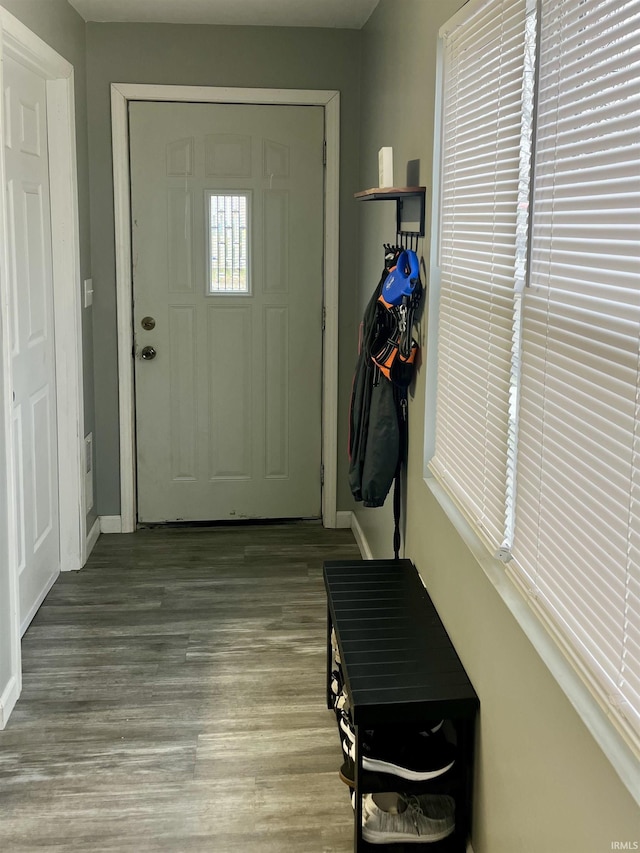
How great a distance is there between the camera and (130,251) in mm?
4020

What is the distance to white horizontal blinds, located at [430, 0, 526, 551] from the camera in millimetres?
1739

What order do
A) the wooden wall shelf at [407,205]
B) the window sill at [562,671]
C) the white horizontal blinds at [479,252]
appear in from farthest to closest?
the wooden wall shelf at [407,205] → the white horizontal blinds at [479,252] → the window sill at [562,671]

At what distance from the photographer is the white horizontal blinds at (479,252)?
5.71 feet

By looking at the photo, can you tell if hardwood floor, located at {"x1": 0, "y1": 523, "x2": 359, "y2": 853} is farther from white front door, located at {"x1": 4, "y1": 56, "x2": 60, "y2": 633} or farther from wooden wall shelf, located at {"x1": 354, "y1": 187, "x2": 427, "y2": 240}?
wooden wall shelf, located at {"x1": 354, "y1": 187, "x2": 427, "y2": 240}

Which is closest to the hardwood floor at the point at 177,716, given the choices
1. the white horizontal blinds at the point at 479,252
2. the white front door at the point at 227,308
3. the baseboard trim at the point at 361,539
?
the baseboard trim at the point at 361,539

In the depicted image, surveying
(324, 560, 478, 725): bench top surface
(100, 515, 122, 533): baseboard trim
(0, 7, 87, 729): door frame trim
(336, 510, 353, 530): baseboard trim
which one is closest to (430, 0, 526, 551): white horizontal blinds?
(324, 560, 478, 725): bench top surface

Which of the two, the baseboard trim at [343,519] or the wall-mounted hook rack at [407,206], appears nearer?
the wall-mounted hook rack at [407,206]

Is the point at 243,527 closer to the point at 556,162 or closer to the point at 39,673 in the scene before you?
the point at 39,673

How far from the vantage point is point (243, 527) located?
434 centimetres

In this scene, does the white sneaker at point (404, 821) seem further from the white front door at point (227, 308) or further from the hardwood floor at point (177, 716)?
the white front door at point (227, 308)

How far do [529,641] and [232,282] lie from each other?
2908mm

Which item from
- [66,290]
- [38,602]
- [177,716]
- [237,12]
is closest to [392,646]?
[177,716]

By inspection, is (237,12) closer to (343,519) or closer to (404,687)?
(343,519)

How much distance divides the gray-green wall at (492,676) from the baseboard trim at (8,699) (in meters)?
1.33
